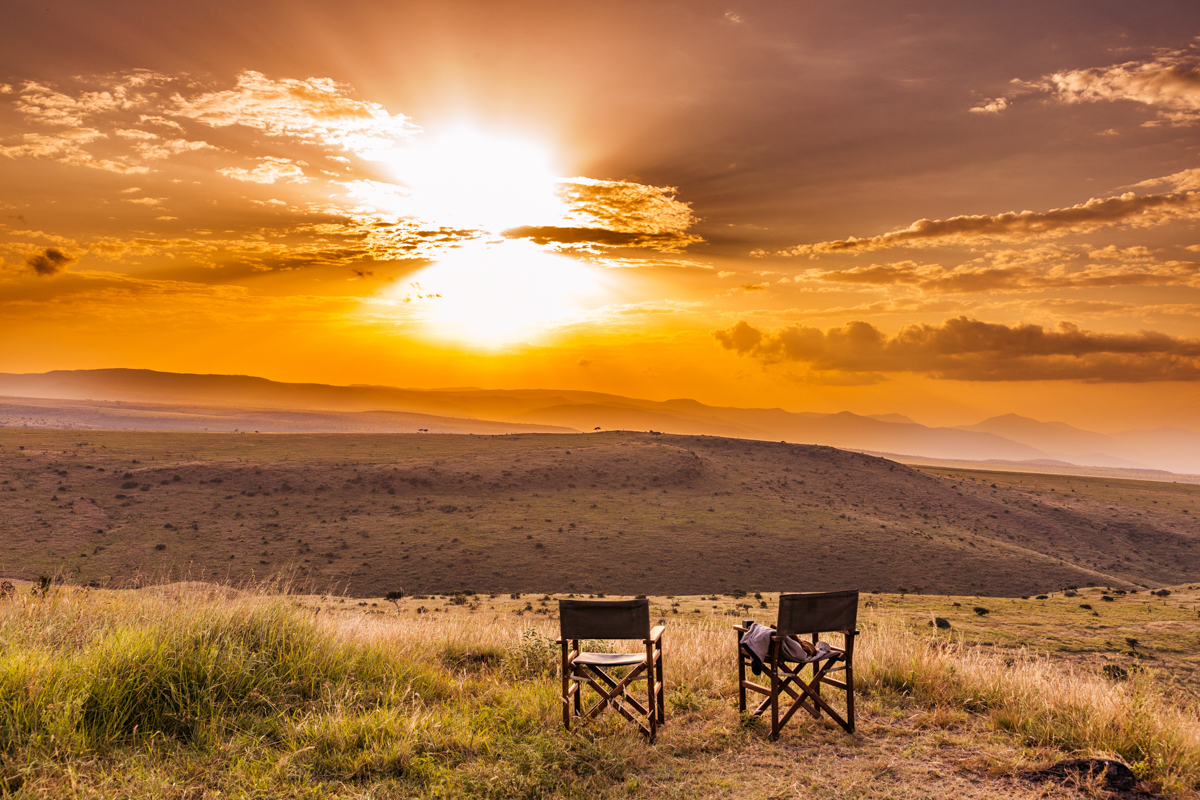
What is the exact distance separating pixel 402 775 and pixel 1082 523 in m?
91.8

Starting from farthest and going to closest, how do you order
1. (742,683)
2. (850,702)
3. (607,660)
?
(742,683) → (850,702) → (607,660)

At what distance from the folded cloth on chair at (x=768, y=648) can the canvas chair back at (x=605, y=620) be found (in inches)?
64.0

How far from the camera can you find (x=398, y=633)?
11.8 metres

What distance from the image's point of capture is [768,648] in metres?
8.14

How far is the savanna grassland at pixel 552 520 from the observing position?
49.5m

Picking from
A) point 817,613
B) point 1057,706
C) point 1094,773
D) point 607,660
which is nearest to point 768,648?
point 817,613

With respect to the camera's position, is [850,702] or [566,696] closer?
[566,696]

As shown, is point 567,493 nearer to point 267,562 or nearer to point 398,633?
point 267,562

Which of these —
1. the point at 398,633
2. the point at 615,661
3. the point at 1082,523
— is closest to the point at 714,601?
the point at 398,633

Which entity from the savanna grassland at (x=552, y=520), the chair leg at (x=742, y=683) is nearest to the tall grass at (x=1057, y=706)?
the chair leg at (x=742, y=683)

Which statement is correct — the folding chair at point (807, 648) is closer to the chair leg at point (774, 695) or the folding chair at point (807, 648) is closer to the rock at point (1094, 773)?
the chair leg at point (774, 695)

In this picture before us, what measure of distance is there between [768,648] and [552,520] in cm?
5501

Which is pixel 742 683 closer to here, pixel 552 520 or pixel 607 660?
pixel 607 660

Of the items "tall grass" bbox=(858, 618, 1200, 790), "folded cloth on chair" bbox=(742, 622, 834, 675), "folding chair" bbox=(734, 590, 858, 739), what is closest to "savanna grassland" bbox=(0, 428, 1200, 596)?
"folded cloth on chair" bbox=(742, 622, 834, 675)
